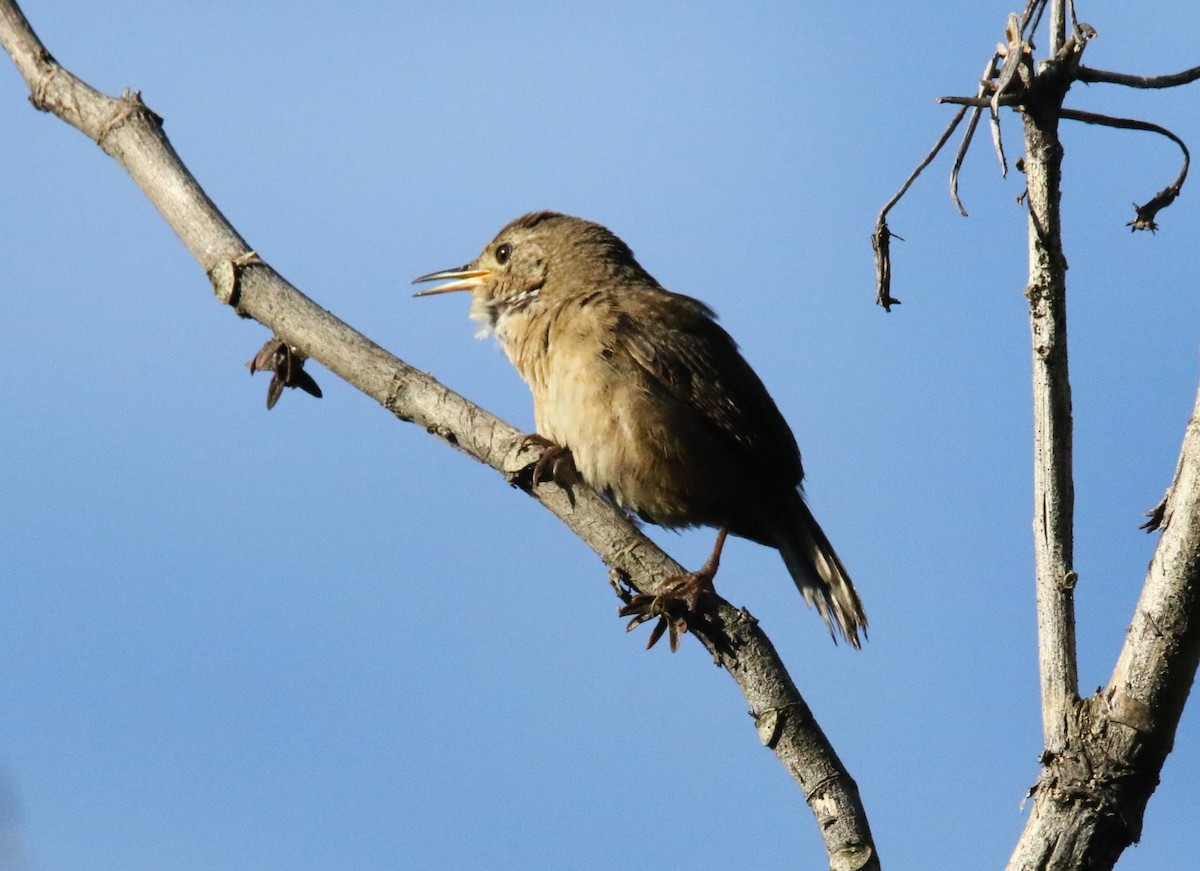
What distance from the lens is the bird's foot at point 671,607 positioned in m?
3.54

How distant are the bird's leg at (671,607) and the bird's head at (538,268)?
7.37 ft

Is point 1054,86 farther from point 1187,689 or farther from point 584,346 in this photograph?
point 584,346

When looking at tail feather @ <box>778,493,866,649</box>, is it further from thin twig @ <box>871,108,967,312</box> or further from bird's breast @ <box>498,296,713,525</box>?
thin twig @ <box>871,108,967,312</box>

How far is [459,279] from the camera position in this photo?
6.34 meters

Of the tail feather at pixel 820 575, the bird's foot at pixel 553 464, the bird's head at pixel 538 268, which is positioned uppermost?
the bird's head at pixel 538 268

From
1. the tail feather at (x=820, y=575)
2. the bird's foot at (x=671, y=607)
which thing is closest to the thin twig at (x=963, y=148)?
the bird's foot at (x=671, y=607)

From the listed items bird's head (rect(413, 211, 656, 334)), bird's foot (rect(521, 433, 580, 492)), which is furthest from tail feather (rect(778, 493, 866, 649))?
bird's head (rect(413, 211, 656, 334))

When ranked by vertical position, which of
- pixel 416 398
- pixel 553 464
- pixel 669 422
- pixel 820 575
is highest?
pixel 669 422

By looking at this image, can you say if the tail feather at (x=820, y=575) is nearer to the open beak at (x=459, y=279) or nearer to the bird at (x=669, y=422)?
the bird at (x=669, y=422)

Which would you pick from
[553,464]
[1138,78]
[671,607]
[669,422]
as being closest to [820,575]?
[669,422]

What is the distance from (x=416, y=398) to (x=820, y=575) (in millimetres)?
2067

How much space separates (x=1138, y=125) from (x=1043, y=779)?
Answer: 1.46 metres

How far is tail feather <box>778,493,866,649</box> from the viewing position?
16.9 feet

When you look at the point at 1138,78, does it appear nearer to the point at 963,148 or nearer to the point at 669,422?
the point at 963,148
